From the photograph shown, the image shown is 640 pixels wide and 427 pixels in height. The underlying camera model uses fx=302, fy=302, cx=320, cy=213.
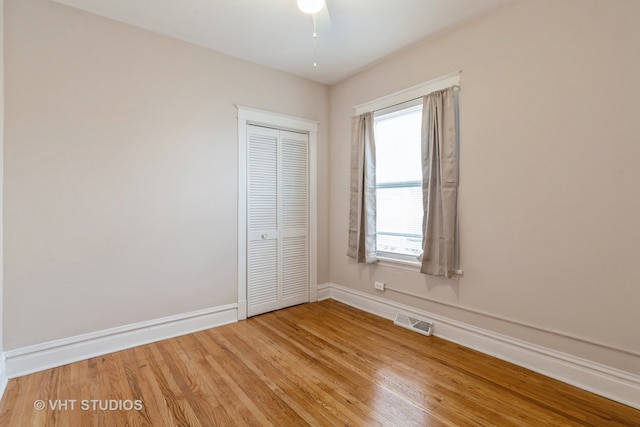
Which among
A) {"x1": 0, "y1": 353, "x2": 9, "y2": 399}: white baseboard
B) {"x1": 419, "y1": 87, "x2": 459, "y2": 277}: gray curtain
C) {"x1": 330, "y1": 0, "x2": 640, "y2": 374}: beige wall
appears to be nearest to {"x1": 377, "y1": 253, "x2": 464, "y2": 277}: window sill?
{"x1": 419, "y1": 87, "x2": 459, "y2": 277}: gray curtain

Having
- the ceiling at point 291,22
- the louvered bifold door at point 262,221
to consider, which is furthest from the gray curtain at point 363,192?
the louvered bifold door at point 262,221

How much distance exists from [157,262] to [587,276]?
11.5 feet

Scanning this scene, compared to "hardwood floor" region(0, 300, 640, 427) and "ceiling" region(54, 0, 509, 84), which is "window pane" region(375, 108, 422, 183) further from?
"hardwood floor" region(0, 300, 640, 427)

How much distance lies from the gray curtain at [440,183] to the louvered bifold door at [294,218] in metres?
1.56

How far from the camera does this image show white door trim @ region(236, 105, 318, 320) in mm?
3375

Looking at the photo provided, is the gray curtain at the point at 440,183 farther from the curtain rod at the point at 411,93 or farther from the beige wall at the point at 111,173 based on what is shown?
the beige wall at the point at 111,173

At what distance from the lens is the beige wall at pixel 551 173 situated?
1962 mm

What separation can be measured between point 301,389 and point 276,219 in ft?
6.56

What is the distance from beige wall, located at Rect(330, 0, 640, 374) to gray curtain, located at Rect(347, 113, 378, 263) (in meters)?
0.87

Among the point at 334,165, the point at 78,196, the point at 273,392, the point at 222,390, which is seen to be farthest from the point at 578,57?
the point at 78,196

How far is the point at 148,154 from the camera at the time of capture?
281 cm

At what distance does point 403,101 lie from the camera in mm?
3213

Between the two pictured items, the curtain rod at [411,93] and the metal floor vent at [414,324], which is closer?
the curtain rod at [411,93]

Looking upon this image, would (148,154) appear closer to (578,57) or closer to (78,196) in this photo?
(78,196)
